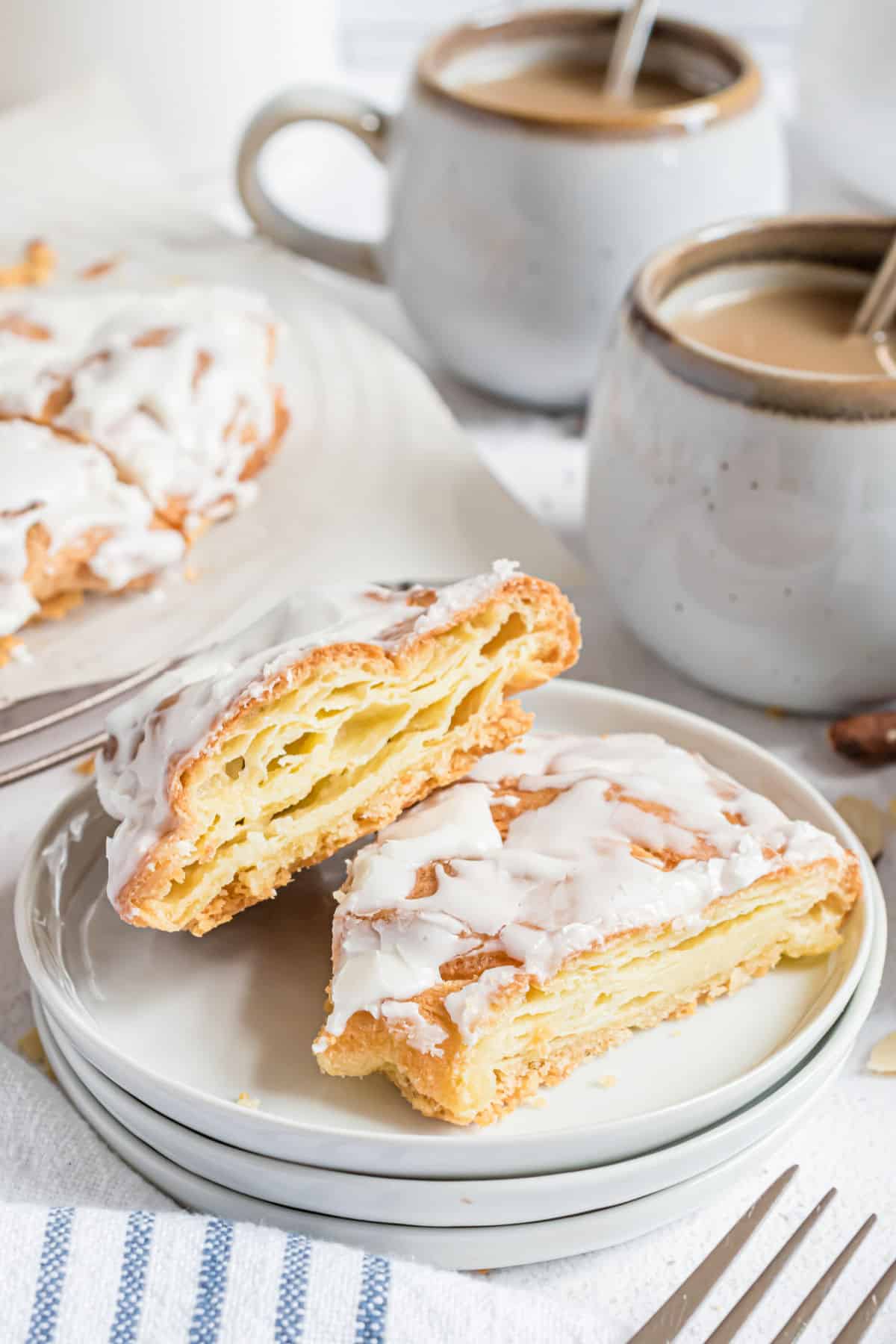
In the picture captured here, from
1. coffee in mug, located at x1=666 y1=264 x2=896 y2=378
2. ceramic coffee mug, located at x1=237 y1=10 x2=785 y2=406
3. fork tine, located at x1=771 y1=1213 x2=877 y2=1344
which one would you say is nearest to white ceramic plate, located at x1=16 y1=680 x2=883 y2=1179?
fork tine, located at x1=771 y1=1213 x2=877 y2=1344

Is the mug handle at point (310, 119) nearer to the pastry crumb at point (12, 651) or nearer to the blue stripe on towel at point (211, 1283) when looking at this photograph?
the pastry crumb at point (12, 651)

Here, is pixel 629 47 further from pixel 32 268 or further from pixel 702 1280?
pixel 702 1280

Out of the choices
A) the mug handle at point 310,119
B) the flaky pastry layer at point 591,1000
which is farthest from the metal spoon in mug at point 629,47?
the flaky pastry layer at point 591,1000

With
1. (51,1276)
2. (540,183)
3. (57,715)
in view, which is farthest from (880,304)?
(51,1276)

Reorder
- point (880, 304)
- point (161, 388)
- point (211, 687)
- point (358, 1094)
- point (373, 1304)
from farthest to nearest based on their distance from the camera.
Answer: point (161, 388)
point (880, 304)
point (211, 687)
point (358, 1094)
point (373, 1304)

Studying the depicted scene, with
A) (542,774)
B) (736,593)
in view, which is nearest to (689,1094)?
(542,774)

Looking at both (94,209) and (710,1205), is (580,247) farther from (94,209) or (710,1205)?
(710,1205)
